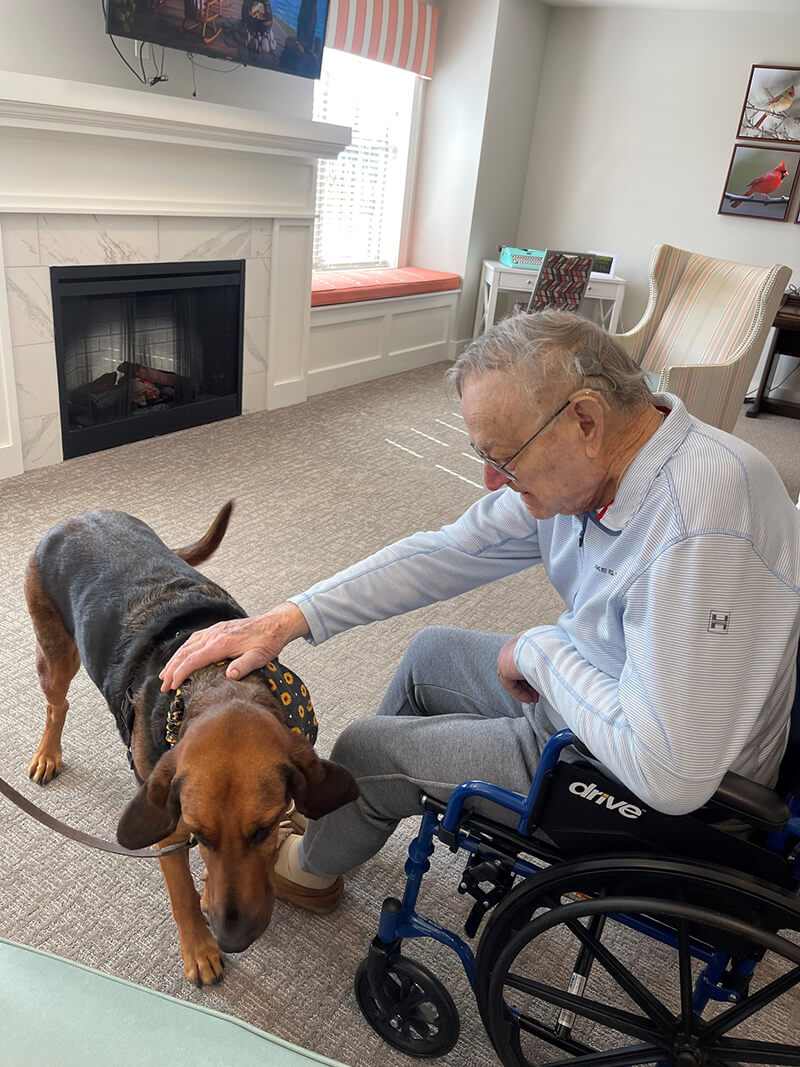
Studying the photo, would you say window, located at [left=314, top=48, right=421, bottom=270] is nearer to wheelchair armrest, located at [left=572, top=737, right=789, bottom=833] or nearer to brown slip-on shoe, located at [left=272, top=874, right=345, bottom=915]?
brown slip-on shoe, located at [left=272, top=874, right=345, bottom=915]

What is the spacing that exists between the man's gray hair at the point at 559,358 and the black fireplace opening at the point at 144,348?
2737 millimetres

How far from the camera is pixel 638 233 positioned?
592 cm

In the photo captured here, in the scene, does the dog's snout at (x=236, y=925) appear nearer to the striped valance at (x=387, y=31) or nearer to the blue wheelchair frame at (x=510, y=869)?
the blue wheelchair frame at (x=510, y=869)

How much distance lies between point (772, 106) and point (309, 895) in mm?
5945

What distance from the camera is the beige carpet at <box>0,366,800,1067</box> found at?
4.34 feet

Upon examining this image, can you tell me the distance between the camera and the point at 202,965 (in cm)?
129

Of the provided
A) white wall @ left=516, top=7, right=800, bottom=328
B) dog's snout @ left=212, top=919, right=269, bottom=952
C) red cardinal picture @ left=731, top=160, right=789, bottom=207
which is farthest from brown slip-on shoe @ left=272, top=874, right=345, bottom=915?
red cardinal picture @ left=731, top=160, right=789, bottom=207

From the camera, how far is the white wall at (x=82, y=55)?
2.88 m

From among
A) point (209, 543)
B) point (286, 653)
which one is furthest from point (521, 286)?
point (209, 543)

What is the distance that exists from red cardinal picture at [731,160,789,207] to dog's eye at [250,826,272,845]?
5.90 metres

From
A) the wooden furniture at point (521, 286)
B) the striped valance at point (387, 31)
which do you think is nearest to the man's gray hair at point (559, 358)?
the striped valance at point (387, 31)

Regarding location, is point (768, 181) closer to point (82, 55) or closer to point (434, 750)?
point (82, 55)

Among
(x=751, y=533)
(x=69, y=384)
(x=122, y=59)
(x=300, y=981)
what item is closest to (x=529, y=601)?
(x=300, y=981)

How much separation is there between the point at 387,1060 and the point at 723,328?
11.5 ft
